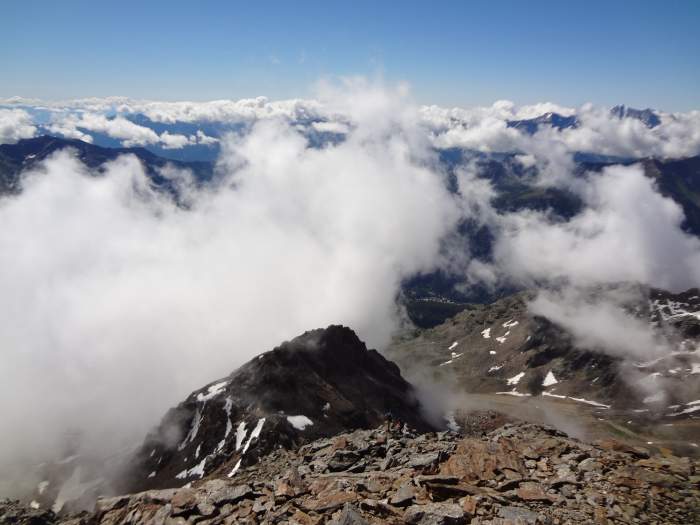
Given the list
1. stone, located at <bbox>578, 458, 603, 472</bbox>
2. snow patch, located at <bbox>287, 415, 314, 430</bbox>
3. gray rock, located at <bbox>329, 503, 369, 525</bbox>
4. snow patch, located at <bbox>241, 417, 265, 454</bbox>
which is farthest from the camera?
snow patch, located at <bbox>287, 415, 314, 430</bbox>

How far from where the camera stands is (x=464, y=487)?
111 feet

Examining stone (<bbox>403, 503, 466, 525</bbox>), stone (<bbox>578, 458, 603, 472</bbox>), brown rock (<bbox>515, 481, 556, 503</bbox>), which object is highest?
stone (<bbox>403, 503, 466, 525</bbox>)

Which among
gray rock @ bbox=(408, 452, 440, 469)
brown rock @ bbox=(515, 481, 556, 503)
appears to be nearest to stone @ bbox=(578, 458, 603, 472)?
brown rock @ bbox=(515, 481, 556, 503)

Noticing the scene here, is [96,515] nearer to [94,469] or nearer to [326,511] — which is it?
[326,511]

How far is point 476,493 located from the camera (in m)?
33.0

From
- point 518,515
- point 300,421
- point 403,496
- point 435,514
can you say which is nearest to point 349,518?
point 403,496

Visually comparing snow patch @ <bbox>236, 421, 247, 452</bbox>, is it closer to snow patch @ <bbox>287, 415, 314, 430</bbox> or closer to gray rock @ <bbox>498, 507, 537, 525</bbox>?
snow patch @ <bbox>287, 415, 314, 430</bbox>

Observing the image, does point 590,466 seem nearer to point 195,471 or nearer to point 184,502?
point 184,502

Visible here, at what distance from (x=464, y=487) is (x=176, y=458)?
132 metres

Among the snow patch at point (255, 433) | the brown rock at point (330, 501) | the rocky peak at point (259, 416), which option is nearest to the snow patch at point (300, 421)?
the rocky peak at point (259, 416)

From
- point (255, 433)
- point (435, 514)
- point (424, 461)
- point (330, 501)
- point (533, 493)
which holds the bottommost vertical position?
point (255, 433)

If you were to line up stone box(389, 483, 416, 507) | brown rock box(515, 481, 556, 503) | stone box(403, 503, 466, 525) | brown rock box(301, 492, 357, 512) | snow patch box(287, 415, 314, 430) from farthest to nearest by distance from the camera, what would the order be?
snow patch box(287, 415, 314, 430)
brown rock box(301, 492, 357, 512)
stone box(389, 483, 416, 507)
brown rock box(515, 481, 556, 503)
stone box(403, 503, 466, 525)

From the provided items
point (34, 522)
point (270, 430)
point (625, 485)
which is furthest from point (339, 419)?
point (625, 485)

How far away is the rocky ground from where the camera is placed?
3034 centimetres
